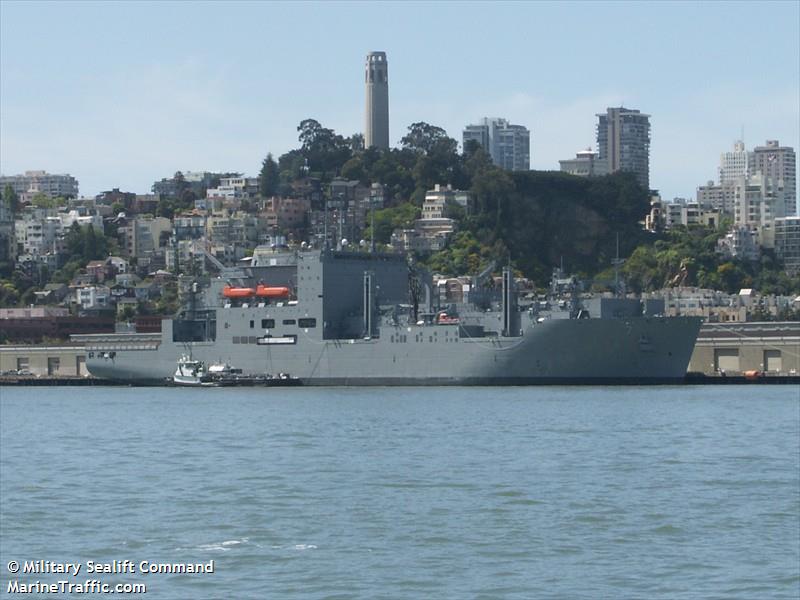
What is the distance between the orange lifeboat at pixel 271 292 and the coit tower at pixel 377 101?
6632cm

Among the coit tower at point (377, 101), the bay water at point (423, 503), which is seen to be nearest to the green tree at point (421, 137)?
the coit tower at point (377, 101)

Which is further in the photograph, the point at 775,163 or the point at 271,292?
the point at 775,163

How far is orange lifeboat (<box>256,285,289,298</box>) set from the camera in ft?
216

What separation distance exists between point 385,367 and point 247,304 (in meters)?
8.68

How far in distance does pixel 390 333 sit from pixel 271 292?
7.56 meters

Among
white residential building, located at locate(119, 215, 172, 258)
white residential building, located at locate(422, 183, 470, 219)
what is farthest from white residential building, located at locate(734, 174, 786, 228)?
white residential building, located at locate(119, 215, 172, 258)

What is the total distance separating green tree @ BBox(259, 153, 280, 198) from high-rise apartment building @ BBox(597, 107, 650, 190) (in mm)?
55827

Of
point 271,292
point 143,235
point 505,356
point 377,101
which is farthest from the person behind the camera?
point 377,101

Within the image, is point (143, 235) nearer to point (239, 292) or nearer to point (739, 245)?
point (739, 245)

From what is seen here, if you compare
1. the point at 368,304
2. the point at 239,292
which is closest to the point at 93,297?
the point at 239,292

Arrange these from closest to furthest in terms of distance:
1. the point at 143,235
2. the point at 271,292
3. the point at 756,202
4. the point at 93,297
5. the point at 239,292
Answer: the point at 271,292, the point at 239,292, the point at 93,297, the point at 143,235, the point at 756,202

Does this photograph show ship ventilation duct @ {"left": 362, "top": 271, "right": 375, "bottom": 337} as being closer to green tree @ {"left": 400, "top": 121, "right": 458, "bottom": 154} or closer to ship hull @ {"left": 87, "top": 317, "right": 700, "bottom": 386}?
ship hull @ {"left": 87, "top": 317, "right": 700, "bottom": 386}

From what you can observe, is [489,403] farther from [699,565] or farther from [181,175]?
[181,175]

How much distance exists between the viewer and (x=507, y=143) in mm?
183375
